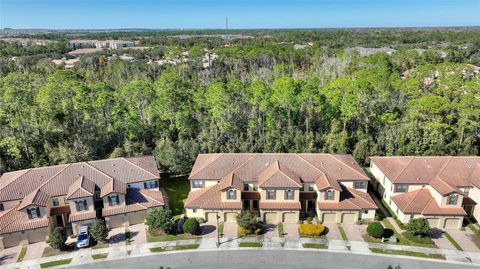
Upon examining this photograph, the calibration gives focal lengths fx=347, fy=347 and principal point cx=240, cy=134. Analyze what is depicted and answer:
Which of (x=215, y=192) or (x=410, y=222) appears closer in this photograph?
(x=410, y=222)

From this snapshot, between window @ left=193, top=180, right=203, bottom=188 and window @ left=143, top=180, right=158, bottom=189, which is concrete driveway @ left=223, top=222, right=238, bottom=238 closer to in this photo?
window @ left=193, top=180, right=203, bottom=188

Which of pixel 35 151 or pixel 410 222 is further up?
pixel 35 151

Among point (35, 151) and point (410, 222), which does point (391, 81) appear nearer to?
point (410, 222)

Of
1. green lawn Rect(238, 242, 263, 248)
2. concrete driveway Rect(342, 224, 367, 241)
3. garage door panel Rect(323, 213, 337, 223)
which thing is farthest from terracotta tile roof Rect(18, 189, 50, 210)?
concrete driveway Rect(342, 224, 367, 241)

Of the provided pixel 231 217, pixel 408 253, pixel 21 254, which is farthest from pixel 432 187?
pixel 21 254

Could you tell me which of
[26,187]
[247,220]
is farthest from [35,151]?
[247,220]

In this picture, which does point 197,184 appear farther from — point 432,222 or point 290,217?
point 432,222

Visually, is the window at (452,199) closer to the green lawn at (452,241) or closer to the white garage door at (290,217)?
the green lawn at (452,241)
